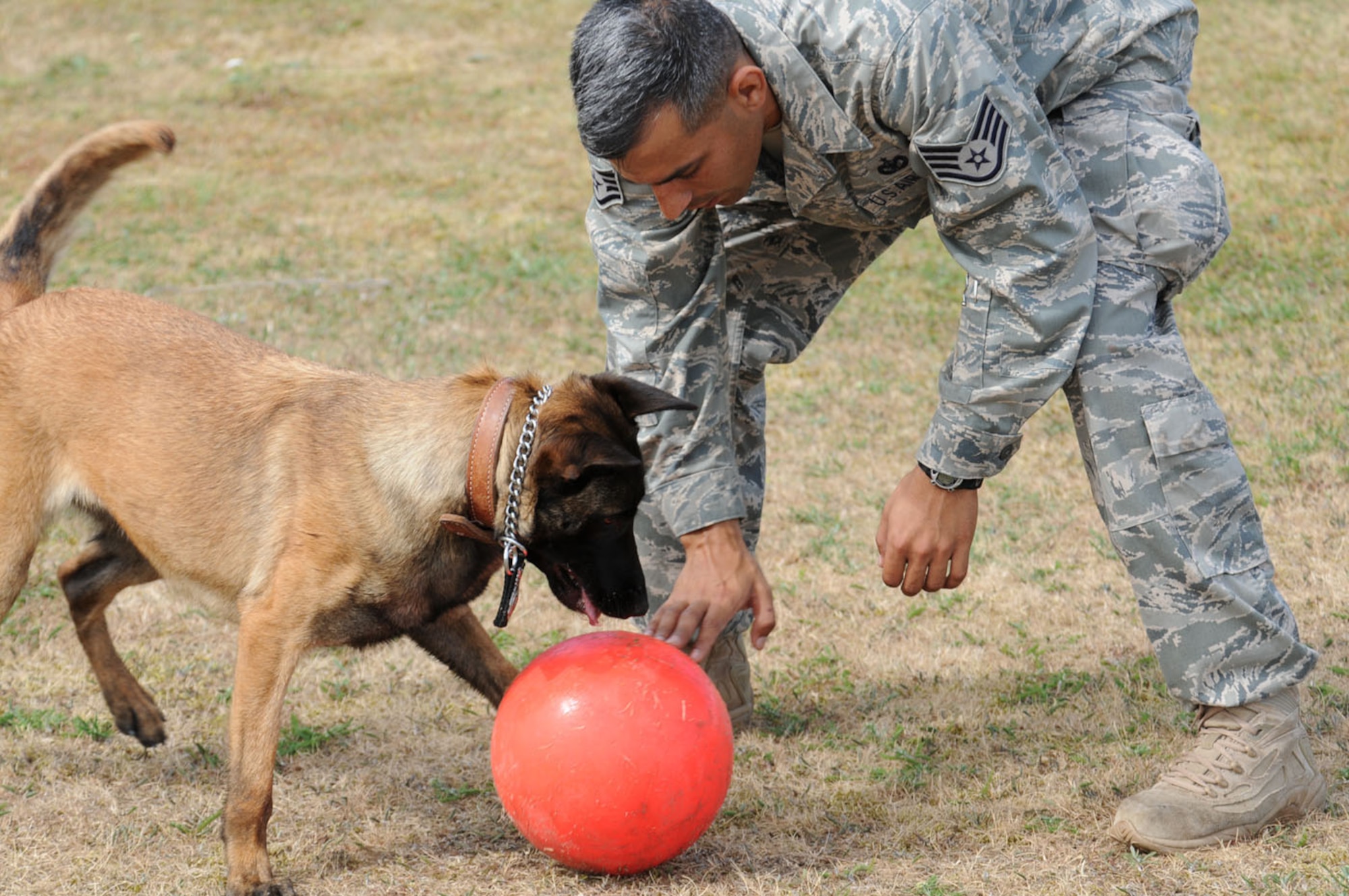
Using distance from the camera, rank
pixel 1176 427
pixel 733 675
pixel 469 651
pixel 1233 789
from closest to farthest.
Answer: pixel 1176 427
pixel 1233 789
pixel 469 651
pixel 733 675

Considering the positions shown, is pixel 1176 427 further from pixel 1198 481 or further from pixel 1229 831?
pixel 1229 831

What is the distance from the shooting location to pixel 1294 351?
23.6 feet

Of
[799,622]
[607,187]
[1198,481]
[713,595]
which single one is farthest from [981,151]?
[799,622]

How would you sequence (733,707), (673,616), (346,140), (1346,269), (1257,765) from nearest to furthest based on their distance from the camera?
(1257,765)
(673,616)
(733,707)
(1346,269)
(346,140)

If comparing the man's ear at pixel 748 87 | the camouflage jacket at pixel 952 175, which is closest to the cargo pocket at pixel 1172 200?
the camouflage jacket at pixel 952 175

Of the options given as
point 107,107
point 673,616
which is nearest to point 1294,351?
point 673,616

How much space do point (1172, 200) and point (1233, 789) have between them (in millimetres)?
1454

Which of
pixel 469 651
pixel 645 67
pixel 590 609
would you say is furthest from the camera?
pixel 469 651

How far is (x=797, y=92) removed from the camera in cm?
318

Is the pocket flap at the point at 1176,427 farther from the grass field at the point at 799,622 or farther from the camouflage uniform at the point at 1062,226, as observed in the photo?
the grass field at the point at 799,622

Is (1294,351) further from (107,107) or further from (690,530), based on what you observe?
(107,107)

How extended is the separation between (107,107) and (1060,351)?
12523 millimetres

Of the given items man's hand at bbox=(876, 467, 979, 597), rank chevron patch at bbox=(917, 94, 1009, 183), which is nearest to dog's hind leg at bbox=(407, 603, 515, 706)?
man's hand at bbox=(876, 467, 979, 597)

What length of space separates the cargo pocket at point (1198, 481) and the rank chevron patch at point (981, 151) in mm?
702
